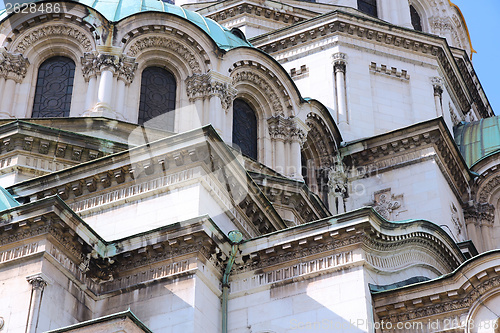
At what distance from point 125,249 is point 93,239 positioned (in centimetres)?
63

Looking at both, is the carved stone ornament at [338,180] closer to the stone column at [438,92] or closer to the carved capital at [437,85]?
the stone column at [438,92]

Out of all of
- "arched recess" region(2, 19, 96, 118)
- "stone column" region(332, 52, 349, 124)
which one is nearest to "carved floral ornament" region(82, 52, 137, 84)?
"arched recess" region(2, 19, 96, 118)

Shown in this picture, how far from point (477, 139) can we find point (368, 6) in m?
8.15

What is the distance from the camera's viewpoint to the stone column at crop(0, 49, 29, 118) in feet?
80.1

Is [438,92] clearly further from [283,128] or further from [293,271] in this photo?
[293,271]

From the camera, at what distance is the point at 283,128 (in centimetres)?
2575

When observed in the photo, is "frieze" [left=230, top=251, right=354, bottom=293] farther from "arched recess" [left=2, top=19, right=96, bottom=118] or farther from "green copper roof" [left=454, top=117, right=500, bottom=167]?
"green copper roof" [left=454, top=117, right=500, bottom=167]

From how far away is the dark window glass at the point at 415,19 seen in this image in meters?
39.7

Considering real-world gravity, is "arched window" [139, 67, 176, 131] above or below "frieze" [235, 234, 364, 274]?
above

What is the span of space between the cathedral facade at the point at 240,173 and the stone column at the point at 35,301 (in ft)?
0.08

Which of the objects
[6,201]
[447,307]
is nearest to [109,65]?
[6,201]

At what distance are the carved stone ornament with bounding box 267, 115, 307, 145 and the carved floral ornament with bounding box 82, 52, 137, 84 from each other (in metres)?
4.11

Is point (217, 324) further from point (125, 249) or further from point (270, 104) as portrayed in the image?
point (270, 104)

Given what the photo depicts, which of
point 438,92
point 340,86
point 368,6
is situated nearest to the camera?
point 340,86
